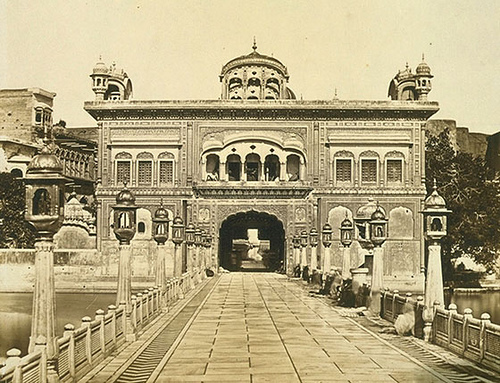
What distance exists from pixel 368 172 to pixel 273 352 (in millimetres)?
30953

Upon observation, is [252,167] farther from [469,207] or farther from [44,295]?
[44,295]

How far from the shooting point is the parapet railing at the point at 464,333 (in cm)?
1045

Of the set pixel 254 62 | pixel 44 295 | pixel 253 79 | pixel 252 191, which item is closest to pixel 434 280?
pixel 44 295

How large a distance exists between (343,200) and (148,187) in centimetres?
1054

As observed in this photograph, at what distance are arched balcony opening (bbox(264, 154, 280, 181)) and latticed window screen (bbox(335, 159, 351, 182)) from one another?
128 inches

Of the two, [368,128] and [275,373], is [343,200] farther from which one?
[275,373]

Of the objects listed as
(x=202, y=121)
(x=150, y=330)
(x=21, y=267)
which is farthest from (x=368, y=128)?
(x=150, y=330)

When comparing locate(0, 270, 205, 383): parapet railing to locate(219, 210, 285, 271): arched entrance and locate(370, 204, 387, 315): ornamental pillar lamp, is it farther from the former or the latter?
locate(219, 210, 285, 271): arched entrance

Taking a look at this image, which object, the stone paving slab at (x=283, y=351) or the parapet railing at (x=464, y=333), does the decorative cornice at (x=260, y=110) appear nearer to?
the stone paving slab at (x=283, y=351)

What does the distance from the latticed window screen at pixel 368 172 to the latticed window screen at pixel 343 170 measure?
752 millimetres

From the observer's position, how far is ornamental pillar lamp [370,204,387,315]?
57.7 ft

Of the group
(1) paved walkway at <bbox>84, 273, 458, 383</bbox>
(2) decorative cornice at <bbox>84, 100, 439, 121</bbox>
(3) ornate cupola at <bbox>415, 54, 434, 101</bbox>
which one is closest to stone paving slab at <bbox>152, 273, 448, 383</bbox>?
(1) paved walkway at <bbox>84, 273, 458, 383</bbox>

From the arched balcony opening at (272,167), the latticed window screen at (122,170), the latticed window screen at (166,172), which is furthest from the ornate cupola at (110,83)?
the arched balcony opening at (272,167)

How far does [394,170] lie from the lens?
4231cm
